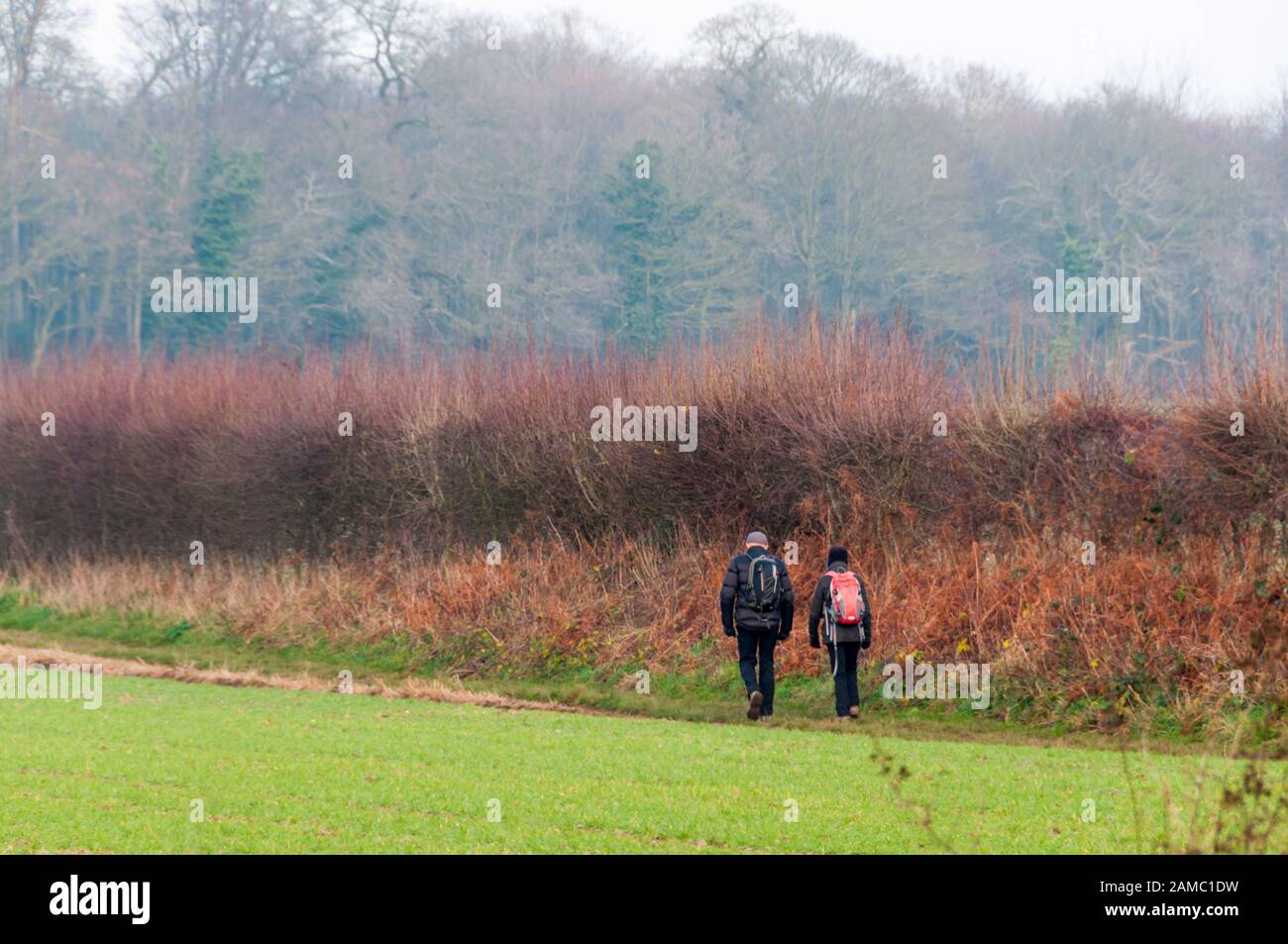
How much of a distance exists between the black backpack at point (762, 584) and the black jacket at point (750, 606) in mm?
36

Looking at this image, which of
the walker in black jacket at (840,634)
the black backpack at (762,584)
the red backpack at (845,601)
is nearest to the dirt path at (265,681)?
the black backpack at (762,584)

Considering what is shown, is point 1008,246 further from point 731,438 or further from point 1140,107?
point 731,438

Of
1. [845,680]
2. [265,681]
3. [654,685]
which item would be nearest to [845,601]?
[845,680]

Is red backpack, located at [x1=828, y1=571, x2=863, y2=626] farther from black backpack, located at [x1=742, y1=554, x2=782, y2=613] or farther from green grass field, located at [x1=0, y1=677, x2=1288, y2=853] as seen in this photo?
green grass field, located at [x1=0, y1=677, x2=1288, y2=853]

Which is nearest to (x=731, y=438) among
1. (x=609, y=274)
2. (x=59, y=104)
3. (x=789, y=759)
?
(x=789, y=759)

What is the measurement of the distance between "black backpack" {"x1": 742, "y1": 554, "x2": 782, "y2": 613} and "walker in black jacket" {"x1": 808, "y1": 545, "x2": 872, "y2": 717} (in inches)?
19.0

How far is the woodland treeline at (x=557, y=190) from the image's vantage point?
53188 millimetres

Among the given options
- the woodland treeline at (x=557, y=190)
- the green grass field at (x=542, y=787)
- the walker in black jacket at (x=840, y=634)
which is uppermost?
the woodland treeline at (x=557, y=190)

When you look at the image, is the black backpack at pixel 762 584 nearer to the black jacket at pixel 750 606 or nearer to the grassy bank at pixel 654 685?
the black jacket at pixel 750 606

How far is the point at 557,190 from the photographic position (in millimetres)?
58531

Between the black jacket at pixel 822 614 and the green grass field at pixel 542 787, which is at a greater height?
the black jacket at pixel 822 614

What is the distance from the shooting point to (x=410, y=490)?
2836 cm

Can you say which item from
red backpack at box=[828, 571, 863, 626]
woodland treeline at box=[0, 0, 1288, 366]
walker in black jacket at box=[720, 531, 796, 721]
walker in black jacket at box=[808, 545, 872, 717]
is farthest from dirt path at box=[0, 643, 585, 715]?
woodland treeline at box=[0, 0, 1288, 366]

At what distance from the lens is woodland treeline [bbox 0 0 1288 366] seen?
174 feet
